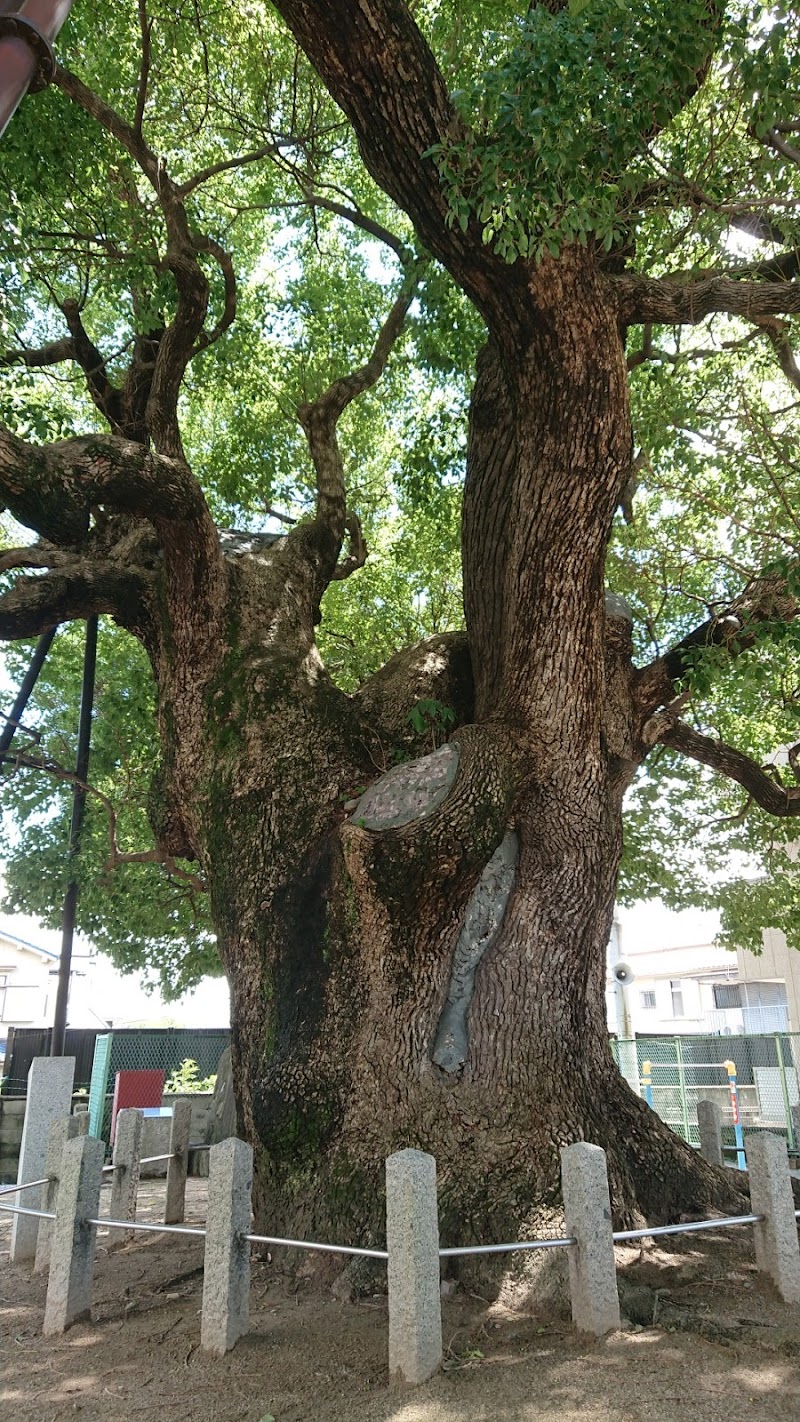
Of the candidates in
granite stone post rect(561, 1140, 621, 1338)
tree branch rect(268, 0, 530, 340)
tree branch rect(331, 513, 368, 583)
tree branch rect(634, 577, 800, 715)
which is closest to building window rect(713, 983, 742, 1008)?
tree branch rect(331, 513, 368, 583)

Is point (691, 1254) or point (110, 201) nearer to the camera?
point (691, 1254)

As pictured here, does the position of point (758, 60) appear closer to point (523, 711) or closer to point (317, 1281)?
point (523, 711)

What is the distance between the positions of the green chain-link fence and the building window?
19.0 metres

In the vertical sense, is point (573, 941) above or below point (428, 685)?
below

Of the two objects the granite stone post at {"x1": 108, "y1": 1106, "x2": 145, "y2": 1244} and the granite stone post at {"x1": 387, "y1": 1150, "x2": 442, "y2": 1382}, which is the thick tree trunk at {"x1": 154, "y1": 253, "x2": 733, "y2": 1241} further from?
the granite stone post at {"x1": 108, "y1": 1106, "x2": 145, "y2": 1244}

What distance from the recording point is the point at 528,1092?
5305mm

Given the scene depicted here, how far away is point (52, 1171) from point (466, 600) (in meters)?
4.81

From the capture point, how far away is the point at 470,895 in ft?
18.5

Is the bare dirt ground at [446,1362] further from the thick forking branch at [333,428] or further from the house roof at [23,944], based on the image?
the house roof at [23,944]

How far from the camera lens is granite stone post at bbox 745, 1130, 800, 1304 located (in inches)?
183

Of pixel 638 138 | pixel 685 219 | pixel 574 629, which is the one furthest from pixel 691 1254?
pixel 685 219

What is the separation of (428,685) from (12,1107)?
8.40 meters

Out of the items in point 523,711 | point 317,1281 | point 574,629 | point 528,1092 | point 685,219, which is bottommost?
point 317,1281

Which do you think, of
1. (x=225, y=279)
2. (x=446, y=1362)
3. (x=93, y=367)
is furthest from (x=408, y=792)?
(x=225, y=279)
